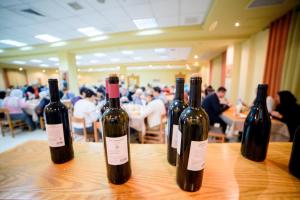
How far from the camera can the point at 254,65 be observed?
3893 millimetres

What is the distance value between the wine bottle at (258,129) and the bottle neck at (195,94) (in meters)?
0.38

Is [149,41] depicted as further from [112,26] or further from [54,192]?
[54,192]

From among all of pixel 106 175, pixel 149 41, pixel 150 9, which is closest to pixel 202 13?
pixel 150 9

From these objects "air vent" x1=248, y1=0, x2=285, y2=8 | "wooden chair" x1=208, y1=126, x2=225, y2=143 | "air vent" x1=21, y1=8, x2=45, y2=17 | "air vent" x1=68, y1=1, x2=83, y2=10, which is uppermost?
"air vent" x1=68, y1=1, x2=83, y2=10

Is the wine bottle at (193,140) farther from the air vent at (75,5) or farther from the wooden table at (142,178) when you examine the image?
the air vent at (75,5)

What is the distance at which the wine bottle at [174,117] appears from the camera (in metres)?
0.55

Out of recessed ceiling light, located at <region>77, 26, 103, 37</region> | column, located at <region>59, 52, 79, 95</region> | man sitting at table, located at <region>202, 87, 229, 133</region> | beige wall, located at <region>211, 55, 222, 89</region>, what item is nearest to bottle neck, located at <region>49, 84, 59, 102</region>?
man sitting at table, located at <region>202, 87, 229, 133</region>

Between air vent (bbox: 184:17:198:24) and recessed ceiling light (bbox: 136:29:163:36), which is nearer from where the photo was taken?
air vent (bbox: 184:17:198:24)

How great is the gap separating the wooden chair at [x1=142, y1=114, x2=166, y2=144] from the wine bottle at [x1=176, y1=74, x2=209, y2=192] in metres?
1.82

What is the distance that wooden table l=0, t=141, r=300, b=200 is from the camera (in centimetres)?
44

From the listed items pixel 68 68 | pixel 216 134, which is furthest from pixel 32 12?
pixel 216 134

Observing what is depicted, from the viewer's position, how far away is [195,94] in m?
0.43

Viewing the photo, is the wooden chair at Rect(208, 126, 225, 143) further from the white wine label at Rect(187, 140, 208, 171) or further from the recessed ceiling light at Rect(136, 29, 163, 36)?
the recessed ceiling light at Rect(136, 29, 163, 36)

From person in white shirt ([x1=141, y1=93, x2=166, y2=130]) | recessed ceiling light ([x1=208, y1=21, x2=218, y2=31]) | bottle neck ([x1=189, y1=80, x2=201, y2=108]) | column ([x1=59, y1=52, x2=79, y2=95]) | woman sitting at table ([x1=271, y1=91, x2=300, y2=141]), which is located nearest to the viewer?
bottle neck ([x1=189, y1=80, x2=201, y2=108])
